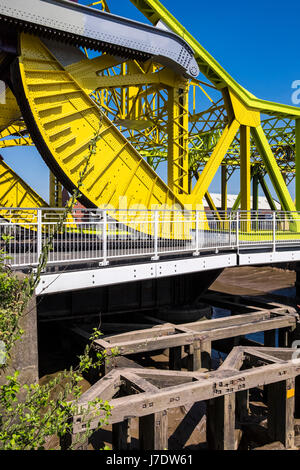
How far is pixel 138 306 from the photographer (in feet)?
43.1

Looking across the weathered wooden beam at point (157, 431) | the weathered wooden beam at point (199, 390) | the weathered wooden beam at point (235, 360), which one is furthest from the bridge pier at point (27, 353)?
the weathered wooden beam at point (235, 360)

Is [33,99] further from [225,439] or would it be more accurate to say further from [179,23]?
[225,439]

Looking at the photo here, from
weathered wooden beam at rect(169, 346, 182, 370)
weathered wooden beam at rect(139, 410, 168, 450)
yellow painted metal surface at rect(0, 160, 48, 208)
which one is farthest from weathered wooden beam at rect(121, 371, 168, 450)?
yellow painted metal surface at rect(0, 160, 48, 208)

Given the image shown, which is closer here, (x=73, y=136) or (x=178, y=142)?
(x=73, y=136)

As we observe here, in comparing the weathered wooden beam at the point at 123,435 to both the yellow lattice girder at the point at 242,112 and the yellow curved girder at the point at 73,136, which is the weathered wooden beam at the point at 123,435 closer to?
the yellow curved girder at the point at 73,136

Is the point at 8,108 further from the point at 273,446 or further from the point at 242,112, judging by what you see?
the point at 273,446

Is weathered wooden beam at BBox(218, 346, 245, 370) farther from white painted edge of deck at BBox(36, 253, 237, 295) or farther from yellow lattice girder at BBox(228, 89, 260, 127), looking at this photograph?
yellow lattice girder at BBox(228, 89, 260, 127)

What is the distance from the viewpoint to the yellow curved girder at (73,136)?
35.4 feet

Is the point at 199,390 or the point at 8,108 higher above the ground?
the point at 8,108

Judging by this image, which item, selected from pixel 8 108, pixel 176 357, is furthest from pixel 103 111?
pixel 176 357

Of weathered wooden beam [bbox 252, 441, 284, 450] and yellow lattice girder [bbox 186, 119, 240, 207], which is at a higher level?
yellow lattice girder [bbox 186, 119, 240, 207]

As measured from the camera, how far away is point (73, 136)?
11.5 metres

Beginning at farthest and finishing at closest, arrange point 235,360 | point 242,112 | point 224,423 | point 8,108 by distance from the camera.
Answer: point 242,112, point 8,108, point 235,360, point 224,423

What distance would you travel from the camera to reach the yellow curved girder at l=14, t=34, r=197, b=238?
35.4 ft
